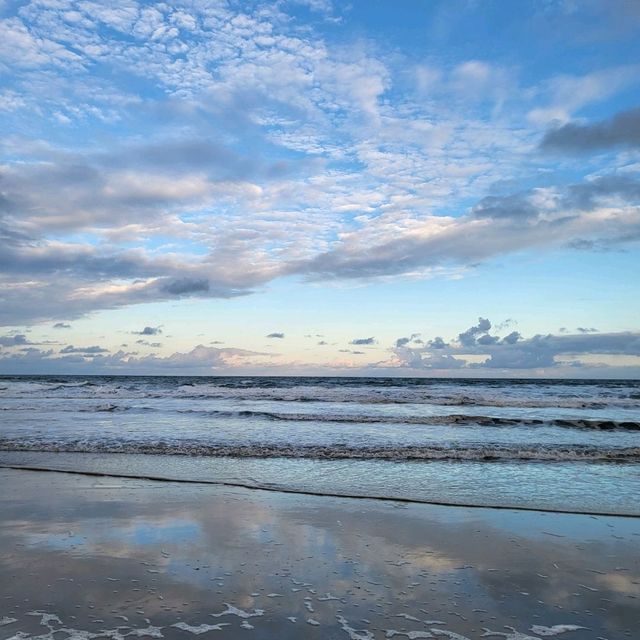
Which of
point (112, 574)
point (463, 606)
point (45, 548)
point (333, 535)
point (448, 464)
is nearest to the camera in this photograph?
point (463, 606)

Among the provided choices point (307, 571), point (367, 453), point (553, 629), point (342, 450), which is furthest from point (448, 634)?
point (342, 450)

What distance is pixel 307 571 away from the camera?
17.7 ft

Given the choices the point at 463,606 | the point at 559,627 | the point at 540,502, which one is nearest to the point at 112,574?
the point at 463,606

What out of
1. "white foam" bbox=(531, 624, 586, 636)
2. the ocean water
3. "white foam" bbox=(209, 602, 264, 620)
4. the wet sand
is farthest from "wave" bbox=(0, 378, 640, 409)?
"white foam" bbox=(209, 602, 264, 620)

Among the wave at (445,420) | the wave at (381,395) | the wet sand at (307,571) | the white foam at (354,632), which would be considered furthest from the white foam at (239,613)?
the wave at (381,395)

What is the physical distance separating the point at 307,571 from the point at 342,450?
863 centimetres

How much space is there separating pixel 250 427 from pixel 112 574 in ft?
46.5

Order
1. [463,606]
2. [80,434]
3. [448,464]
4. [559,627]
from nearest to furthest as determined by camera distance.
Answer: [559,627] → [463,606] → [448,464] → [80,434]

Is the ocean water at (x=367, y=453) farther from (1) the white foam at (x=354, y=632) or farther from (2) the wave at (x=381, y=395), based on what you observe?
(2) the wave at (x=381, y=395)

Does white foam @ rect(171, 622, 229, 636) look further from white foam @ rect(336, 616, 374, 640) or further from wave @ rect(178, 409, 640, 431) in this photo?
wave @ rect(178, 409, 640, 431)

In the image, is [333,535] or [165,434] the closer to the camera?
[333,535]

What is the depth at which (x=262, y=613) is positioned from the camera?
174 inches

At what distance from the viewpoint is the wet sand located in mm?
4254

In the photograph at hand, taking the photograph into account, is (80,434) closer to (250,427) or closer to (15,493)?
(250,427)
